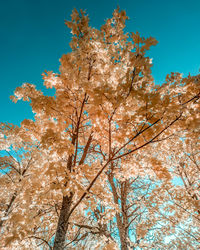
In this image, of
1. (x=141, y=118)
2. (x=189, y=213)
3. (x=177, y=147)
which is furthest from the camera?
(x=177, y=147)

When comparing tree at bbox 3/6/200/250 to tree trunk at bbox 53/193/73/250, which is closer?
tree at bbox 3/6/200/250

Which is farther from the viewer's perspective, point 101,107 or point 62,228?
point 62,228

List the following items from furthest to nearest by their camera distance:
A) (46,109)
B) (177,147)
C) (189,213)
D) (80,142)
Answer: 1. (177,147)
2. (189,213)
3. (80,142)
4. (46,109)

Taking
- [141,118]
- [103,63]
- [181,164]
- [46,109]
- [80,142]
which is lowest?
[141,118]

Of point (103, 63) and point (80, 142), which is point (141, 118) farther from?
point (80, 142)

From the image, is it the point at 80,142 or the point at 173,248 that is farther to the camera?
the point at 173,248

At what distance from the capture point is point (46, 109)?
252 centimetres

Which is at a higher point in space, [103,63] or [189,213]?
[103,63]

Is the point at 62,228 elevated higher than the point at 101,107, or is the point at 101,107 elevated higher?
the point at 101,107

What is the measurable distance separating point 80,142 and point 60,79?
1.83 meters

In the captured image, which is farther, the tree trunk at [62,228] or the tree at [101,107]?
the tree trunk at [62,228]

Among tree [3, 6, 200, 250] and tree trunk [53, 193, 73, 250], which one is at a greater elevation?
tree [3, 6, 200, 250]

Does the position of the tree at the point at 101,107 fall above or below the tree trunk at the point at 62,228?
above

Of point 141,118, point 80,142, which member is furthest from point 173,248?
point 141,118
